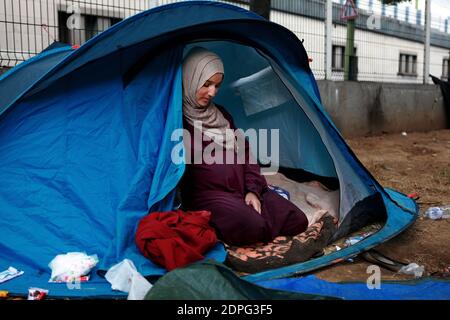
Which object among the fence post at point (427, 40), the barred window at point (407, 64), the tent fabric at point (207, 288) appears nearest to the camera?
the tent fabric at point (207, 288)

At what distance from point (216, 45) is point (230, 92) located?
464 millimetres

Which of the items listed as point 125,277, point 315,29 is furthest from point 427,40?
point 125,277

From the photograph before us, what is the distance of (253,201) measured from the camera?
101 inches

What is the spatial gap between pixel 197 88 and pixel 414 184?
263 cm

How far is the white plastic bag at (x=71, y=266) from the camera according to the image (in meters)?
1.90

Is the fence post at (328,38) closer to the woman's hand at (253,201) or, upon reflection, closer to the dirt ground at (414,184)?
the dirt ground at (414,184)

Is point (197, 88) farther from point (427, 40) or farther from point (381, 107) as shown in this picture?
point (427, 40)

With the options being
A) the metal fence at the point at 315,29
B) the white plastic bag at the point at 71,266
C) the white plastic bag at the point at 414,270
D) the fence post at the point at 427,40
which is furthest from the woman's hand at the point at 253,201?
the fence post at the point at 427,40

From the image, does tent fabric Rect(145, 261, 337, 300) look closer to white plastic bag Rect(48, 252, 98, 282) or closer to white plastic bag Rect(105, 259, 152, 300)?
white plastic bag Rect(105, 259, 152, 300)

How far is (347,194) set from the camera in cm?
262

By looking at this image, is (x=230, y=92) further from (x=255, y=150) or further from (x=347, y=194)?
(x=347, y=194)

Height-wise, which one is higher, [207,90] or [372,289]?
[207,90]

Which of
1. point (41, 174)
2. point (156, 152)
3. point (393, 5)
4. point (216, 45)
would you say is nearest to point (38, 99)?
point (41, 174)

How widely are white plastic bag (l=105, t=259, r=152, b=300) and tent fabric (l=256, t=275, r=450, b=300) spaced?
532 millimetres
